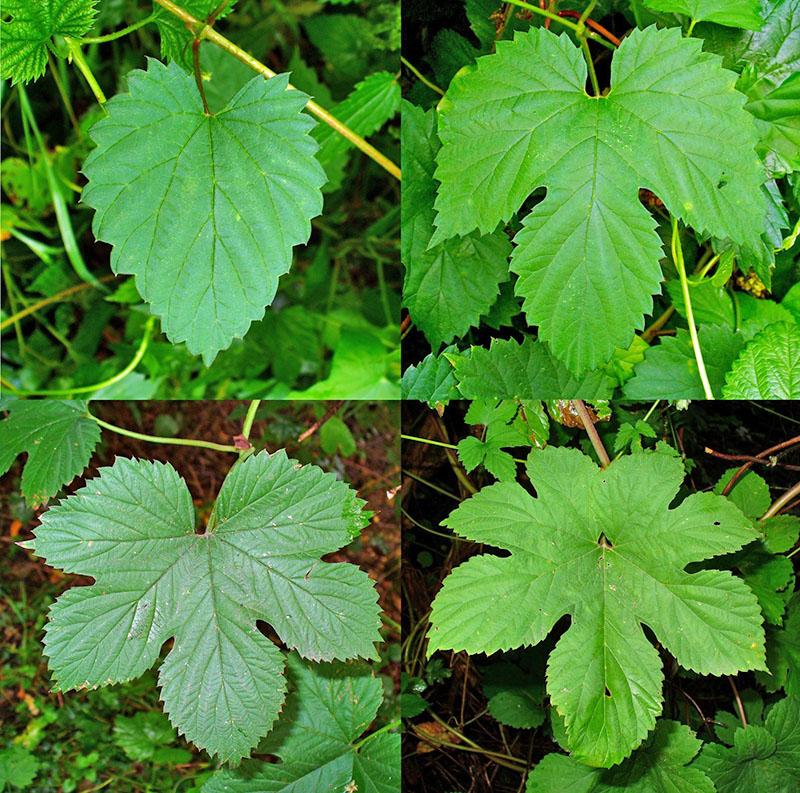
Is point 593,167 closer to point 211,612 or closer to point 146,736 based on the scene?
point 211,612

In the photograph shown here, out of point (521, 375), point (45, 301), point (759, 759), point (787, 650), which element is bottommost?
point (759, 759)

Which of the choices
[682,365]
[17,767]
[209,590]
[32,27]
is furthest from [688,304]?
[17,767]

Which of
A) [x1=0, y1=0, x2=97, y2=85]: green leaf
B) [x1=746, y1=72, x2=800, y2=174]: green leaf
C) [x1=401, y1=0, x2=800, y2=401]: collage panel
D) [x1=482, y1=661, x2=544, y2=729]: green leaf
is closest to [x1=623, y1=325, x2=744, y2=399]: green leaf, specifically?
[x1=401, y1=0, x2=800, y2=401]: collage panel

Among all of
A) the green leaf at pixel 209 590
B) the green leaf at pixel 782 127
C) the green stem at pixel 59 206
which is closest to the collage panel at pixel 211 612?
the green leaf at pixel 209 590

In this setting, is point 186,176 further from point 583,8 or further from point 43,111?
point 43,111

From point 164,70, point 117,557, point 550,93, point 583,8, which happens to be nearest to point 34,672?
point 117,557
